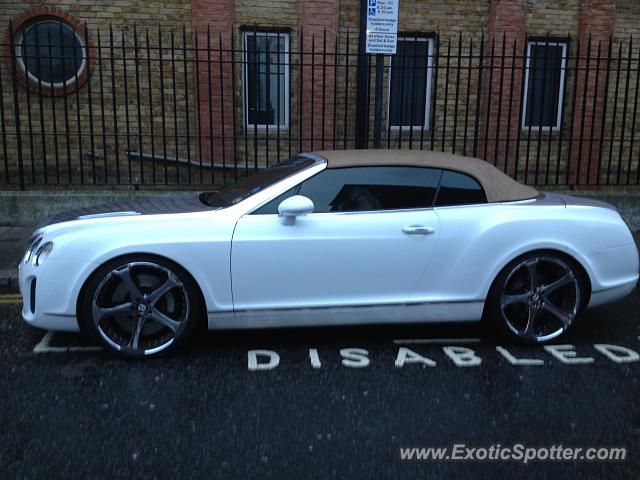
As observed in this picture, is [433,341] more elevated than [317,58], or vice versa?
[317,58]

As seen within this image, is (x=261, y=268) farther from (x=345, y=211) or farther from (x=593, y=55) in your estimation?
(x=593, y=55)

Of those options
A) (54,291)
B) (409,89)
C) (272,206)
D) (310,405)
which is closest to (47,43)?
(409,89)

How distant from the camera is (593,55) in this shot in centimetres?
1203

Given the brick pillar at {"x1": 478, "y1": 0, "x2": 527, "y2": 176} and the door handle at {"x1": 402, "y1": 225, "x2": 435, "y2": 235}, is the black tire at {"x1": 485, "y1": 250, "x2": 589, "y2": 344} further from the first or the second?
the brick pillar at {"x1": 478, "y1": 0, "x2": 527, "y2": 176}

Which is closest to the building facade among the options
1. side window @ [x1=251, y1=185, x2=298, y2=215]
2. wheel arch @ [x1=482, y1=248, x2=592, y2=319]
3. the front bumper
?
wheel arch @ [x1=482, y1=248, x2=592, y2=319]

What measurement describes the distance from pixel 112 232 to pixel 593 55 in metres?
11.2

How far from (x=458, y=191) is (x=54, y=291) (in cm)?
282

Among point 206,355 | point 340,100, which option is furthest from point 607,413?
point 340,100

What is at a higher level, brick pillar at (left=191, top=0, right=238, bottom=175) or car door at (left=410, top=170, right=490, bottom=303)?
brick pillar at (left=191, top=0, right=238, bottom=175)

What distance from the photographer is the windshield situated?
4.29m

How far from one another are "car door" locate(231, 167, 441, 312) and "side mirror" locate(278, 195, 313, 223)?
2.5 inches

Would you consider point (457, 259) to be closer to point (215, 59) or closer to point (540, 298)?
point (540, 298)

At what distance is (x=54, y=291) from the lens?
12.7ft

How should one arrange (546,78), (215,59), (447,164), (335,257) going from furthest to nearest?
(546,78) → (215,59) → (447,164) → (335,257)
